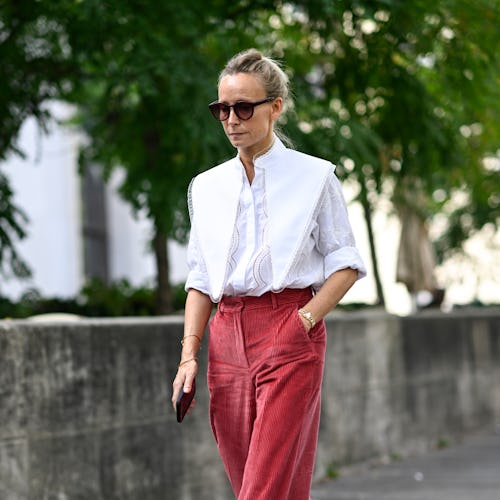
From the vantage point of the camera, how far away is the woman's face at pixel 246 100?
407 centimetres

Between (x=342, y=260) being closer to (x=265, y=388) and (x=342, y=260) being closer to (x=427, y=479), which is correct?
(x=265, y=388)

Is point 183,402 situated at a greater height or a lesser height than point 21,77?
lesser

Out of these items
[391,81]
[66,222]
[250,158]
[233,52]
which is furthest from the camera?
[66,222]

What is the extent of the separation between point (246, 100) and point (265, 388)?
0.89 meters

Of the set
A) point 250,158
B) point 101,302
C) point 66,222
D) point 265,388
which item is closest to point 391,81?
point 101,302

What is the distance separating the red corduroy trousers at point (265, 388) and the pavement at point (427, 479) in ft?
14.8

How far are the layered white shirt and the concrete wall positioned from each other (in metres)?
2.30

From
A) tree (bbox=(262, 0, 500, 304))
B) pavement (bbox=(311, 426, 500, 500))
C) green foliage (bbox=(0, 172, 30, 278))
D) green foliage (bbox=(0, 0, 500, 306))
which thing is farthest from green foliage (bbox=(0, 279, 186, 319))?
pavement (bbox=(311, 426, 500, 500))

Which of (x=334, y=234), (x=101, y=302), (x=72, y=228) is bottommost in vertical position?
(x=334, y=234)

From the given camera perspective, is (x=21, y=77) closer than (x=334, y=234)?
No

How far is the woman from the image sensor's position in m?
4.02

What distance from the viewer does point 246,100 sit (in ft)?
13.3

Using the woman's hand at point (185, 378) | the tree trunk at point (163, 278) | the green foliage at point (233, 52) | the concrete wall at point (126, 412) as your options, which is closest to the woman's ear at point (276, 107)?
the woman's hand at point (185, 378)

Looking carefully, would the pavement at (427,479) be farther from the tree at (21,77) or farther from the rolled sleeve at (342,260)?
the rolled sleeve at (342,260)
